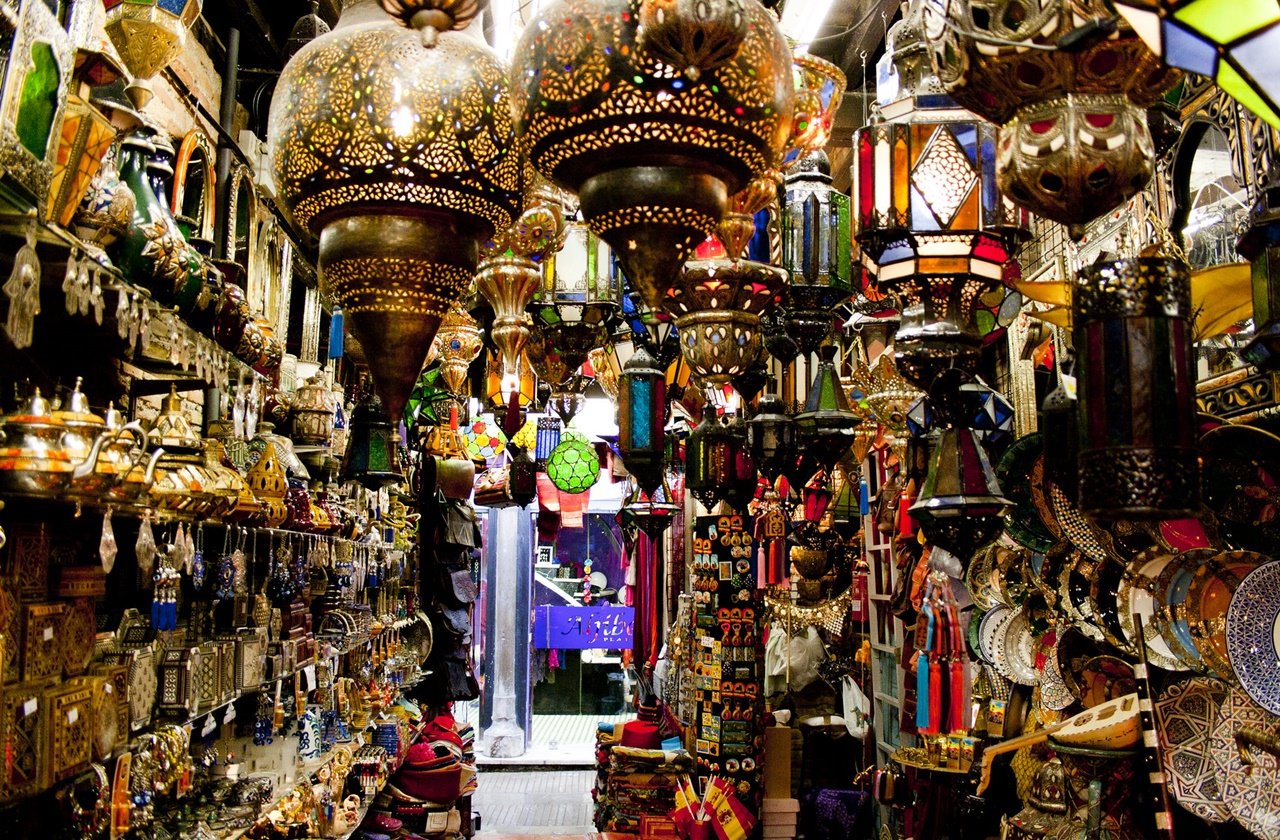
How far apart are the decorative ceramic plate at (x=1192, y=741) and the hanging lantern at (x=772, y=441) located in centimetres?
137

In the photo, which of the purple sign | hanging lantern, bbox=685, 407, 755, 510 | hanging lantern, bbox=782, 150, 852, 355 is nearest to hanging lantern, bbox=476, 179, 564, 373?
hanging lantern, bbox=782, 150, 852, 355

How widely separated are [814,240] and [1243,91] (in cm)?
143

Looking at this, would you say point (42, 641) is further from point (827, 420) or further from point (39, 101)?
point (827, 420)

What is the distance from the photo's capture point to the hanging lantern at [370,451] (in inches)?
165

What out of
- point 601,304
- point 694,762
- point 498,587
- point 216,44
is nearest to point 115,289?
point 601,304

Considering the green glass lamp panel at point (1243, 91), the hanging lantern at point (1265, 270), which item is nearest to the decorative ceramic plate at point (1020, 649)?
the hanging lantern at point (1265, 270)

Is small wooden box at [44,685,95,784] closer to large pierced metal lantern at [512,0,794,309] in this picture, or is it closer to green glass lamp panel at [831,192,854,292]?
large pierced metal lantern at [512,0,794,309]

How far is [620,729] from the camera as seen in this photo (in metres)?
7.22

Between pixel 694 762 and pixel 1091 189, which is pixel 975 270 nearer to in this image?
pixel 1091 189

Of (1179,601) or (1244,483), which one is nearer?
(1244,483)

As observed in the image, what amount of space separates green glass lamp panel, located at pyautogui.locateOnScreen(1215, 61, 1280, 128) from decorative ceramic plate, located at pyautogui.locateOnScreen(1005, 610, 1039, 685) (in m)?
2.14

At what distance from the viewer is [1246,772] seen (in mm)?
1834

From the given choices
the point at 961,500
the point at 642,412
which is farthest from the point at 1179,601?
the point at 642,412

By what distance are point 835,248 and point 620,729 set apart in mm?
5529
